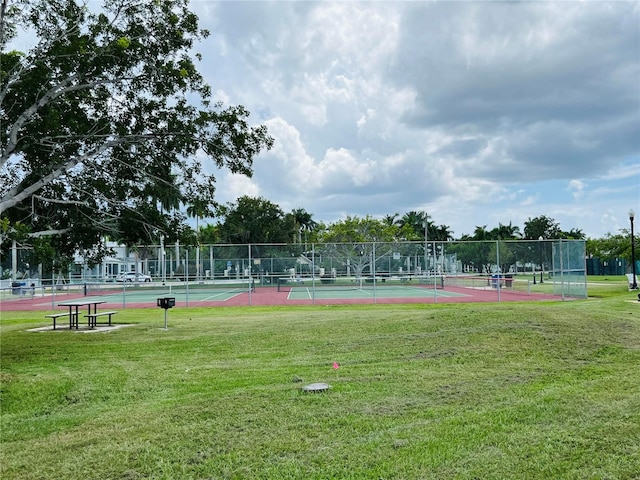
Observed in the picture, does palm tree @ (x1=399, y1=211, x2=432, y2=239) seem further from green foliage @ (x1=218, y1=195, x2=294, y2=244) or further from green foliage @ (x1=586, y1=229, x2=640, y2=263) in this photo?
green foliage @ (x1=586, y1=229, x2=640, y2=263)

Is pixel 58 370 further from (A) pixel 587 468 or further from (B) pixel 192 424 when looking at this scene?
(A) pixel 587 468

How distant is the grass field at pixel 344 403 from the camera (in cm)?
473

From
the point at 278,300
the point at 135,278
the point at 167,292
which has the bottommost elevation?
the point at 278,300

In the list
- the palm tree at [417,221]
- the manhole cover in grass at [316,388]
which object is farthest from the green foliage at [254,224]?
the manhole cover in grass at [316,388]

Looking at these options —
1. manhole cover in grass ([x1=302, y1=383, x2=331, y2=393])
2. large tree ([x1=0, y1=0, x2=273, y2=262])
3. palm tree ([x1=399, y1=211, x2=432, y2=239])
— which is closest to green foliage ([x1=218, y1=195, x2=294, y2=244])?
palm tree ([x1=399, y1=211, x2=432, y2=239])

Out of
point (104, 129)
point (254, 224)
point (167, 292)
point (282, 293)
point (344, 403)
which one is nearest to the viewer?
point (344, 403)

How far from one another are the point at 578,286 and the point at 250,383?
21.3 m

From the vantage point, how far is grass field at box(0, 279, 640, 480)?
473 cm

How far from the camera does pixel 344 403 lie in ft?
21.4

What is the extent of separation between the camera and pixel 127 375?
28.8 ft

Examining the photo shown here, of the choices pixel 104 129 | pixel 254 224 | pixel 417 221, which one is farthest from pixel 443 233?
pixel 104 129

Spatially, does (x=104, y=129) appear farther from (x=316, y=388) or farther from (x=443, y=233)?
(x=443, y=233)

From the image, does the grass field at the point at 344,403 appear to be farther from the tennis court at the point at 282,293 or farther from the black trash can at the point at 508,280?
the black trash can at the point at 508,280

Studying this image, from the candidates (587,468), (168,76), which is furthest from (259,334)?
(587,468)
